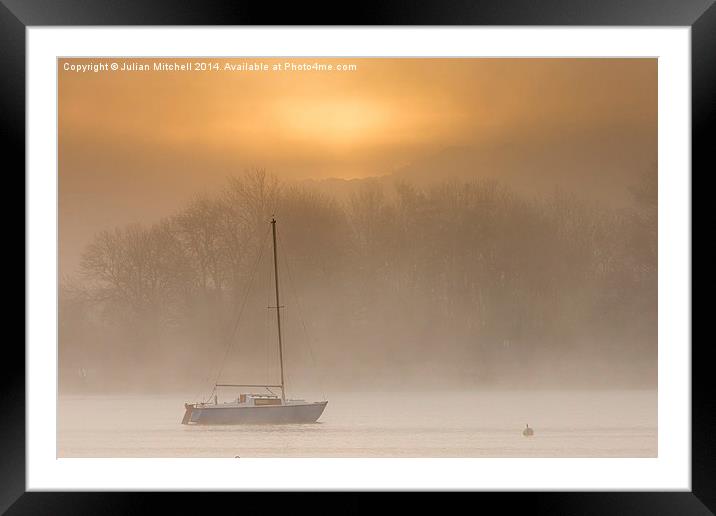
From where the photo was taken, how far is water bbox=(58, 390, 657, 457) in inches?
383

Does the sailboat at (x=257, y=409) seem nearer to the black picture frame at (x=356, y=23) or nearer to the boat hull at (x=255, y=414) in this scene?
the boat hull at (x=255, y=414)

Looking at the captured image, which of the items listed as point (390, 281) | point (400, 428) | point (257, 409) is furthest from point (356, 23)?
point (400, 428)

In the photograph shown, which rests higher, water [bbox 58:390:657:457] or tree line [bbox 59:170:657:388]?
tree line [bbox 59:170:657:388]

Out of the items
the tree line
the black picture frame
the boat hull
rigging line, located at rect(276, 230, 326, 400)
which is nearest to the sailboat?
the boat hull

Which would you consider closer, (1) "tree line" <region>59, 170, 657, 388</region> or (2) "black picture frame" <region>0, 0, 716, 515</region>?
(2) "black picture frame" <region>0, 0, 716, 515</region>

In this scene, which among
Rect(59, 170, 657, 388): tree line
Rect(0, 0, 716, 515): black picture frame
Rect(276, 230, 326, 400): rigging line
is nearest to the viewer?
Rect(0, 0, 716, 515): black picture frame

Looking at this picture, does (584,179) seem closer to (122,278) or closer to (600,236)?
(600,236)

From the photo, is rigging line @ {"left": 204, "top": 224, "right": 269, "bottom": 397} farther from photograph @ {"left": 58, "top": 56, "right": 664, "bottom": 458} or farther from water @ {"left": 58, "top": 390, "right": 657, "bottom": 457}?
water @ {"left": 58, "top": 390, "right": 657, "bottom": 457}

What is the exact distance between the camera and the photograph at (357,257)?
9.12 metres

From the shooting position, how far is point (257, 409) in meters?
10.3

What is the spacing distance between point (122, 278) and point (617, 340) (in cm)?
462

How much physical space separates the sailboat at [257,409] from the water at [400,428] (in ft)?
0.31

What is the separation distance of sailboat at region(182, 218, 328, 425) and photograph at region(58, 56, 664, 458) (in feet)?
0.08

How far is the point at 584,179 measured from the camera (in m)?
9.41
